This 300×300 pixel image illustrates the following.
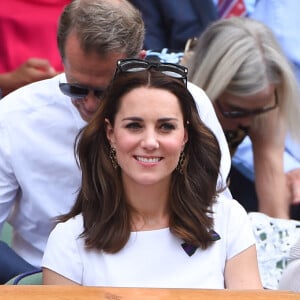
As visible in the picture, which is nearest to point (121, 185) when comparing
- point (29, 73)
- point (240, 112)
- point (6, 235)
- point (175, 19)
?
point (240, 112)

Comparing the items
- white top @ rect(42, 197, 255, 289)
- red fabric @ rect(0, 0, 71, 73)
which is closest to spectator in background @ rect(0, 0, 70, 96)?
red fabric @ rect(0, 0, 71, 73)

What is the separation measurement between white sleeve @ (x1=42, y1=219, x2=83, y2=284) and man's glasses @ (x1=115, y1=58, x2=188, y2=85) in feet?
1.22

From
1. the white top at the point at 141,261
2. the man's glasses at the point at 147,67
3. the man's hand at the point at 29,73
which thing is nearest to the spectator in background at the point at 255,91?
the man's hand at the point at 29,73

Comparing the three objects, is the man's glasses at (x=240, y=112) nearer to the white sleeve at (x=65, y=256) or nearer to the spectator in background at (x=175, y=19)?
the spectator in background at (x=175, y=19)

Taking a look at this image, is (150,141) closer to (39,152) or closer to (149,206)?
(149,206)

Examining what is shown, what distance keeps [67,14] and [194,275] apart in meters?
0.77

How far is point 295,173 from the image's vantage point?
130 inches

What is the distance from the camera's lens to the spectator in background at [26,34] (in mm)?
3277

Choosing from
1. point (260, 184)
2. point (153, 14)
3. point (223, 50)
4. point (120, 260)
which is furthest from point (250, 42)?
point (120, 260)

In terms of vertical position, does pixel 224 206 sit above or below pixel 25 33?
above

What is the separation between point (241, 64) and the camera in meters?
2.96

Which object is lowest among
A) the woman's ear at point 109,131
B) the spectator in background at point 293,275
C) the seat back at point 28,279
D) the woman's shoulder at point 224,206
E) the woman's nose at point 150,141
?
the seat back at point 28,279

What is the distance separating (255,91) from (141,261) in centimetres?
102

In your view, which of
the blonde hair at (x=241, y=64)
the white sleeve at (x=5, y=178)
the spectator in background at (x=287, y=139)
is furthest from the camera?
the spectator in background at (x=287, y=139)
